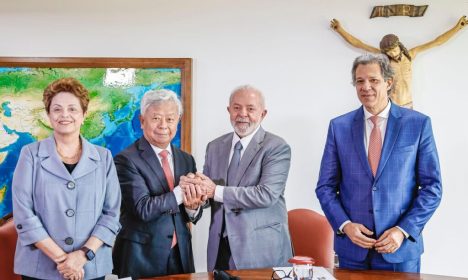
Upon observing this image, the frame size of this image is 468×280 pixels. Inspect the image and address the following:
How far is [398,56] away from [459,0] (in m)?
0.65

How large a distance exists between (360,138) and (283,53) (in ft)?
4.58

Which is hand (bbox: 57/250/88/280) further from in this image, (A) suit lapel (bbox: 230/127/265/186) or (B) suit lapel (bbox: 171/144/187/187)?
(A) suit lapel (bbox: 230/127/265/186)

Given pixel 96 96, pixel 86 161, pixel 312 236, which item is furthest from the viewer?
pixel 96 96

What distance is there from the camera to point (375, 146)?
2221mm

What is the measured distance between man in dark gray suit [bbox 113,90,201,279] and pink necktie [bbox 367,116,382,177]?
0.84 metres

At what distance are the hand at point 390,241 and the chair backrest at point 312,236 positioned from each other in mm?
713

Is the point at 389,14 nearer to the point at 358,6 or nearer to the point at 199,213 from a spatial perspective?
the point at 358,6

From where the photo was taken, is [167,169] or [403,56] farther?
[403,56]

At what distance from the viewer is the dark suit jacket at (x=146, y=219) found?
7.15ft

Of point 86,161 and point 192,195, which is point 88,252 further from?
point 192,195

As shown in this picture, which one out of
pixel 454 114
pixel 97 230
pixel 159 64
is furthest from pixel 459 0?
pixel 97 230

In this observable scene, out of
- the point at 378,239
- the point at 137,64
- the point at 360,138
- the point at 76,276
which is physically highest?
the point at 137,64

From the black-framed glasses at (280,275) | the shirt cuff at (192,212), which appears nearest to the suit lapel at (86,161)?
the shirt cuff at (192,212)

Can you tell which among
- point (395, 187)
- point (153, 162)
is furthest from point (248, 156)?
point (395, 187)
